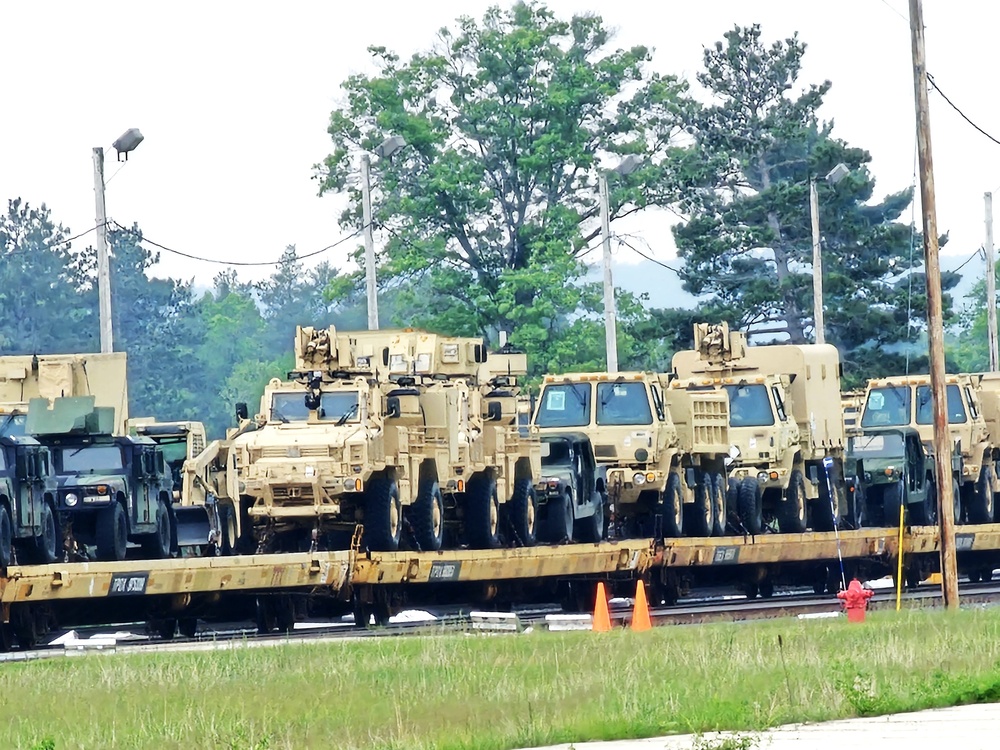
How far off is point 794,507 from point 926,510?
323 cm

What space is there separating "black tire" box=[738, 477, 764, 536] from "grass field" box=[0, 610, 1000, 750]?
12449 millimetres

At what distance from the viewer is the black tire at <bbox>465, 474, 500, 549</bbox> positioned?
30.1m

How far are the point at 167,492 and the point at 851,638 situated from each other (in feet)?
35.7

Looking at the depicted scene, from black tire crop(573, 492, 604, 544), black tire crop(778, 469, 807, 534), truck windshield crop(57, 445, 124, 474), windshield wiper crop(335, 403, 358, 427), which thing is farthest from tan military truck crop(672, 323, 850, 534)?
truck windshield crop(57, 445, 124, 474)

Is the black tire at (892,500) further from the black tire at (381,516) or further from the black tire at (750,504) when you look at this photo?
the black tire at (381,516)

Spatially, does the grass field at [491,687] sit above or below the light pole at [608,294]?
below

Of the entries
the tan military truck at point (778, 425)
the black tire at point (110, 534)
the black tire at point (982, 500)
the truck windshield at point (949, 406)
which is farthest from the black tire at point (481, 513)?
the black tire at point (982, 500)

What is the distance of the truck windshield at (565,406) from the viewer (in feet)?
110

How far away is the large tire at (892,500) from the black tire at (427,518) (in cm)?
1062

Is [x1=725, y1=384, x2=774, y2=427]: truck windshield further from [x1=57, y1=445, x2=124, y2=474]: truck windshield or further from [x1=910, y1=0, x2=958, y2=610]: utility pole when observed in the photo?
[x1=57, y1=445, x2=124, y2=474]: truck windshield

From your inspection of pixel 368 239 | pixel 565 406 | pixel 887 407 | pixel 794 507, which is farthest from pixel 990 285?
pixel 565 406

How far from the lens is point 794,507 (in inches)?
1420

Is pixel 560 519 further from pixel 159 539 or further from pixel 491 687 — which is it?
pixel 491 687

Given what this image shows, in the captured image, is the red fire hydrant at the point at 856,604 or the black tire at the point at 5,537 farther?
the red fire hydrant at the point at 856,604
